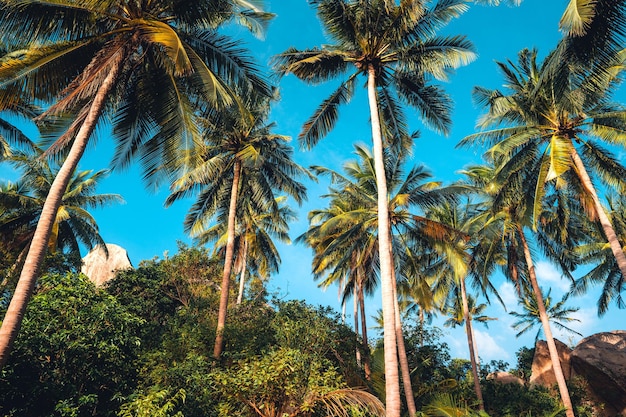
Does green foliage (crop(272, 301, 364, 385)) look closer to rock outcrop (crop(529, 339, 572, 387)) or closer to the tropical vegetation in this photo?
the tropical vegetation

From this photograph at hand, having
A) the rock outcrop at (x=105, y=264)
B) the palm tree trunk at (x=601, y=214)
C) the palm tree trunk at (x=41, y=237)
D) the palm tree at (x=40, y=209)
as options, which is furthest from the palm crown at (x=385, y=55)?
the rock outcrop at (x=105, y=264)

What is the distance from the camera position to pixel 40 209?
21.5 m

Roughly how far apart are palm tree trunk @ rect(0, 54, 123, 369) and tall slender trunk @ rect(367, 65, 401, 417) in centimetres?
689

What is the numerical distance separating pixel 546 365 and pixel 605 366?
4080mm

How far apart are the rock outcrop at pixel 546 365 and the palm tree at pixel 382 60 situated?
19.6m

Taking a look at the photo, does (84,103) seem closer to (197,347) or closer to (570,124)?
(197,347)

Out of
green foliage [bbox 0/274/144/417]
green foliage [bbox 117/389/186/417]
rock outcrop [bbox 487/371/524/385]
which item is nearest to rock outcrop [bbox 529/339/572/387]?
rock outcrop [bbox 487/371/524/385]

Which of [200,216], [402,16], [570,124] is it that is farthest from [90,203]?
[570,124]

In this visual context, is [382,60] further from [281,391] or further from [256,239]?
[256,239]

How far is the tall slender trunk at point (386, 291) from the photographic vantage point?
8.38 metres

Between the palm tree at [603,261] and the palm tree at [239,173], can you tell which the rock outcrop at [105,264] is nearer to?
the palm tree at [239,173]

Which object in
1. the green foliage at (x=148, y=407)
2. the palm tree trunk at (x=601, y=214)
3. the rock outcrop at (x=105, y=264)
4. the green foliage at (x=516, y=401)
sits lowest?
the green foliage at (x=148, y=407)

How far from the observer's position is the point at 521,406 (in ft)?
62.0

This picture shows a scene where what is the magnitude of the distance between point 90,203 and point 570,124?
2425 centimetres
